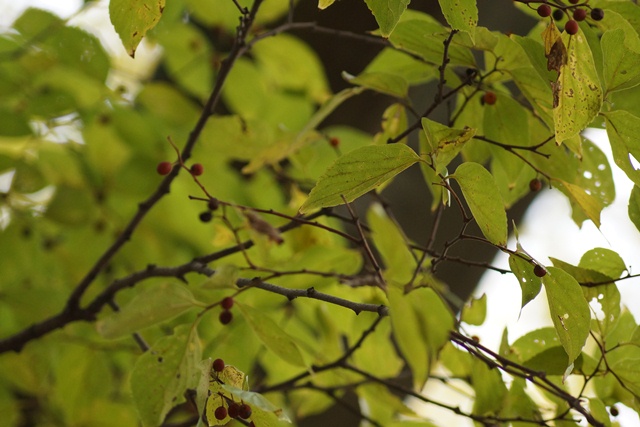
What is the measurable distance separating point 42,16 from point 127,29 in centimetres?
76

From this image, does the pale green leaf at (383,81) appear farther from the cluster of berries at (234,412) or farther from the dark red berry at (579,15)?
the cluster of berries at (234,412)

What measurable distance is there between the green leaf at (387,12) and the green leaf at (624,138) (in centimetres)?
20

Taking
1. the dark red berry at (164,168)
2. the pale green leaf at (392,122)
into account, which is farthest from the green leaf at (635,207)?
the dark red berry at (164,168)

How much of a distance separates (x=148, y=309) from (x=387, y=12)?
281mm

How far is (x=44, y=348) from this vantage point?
1.26m

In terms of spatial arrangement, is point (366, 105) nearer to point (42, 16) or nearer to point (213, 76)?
point (213, 76)

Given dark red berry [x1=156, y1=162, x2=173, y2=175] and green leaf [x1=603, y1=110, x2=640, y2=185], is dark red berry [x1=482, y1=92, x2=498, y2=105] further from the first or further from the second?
dark red berry [x1=156, y1=162, x2=173, y2=175]

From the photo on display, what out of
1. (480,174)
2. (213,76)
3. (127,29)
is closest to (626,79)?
(480,174)

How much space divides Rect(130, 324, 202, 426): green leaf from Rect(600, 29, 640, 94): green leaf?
40 centimetres

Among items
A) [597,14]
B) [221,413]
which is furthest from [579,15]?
[221,413]

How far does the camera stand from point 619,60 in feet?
1.81

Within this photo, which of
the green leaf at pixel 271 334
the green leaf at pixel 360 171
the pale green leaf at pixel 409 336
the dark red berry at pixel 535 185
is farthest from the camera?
the dark red berry at pixel 535 185

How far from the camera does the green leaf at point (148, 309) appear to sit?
53cm

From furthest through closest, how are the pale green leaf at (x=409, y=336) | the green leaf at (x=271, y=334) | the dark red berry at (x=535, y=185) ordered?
the dark red berry at (x=535, y=185) < the green leaf at (x=271, y=334) < the pale green leaf at (x=409, y=336)
